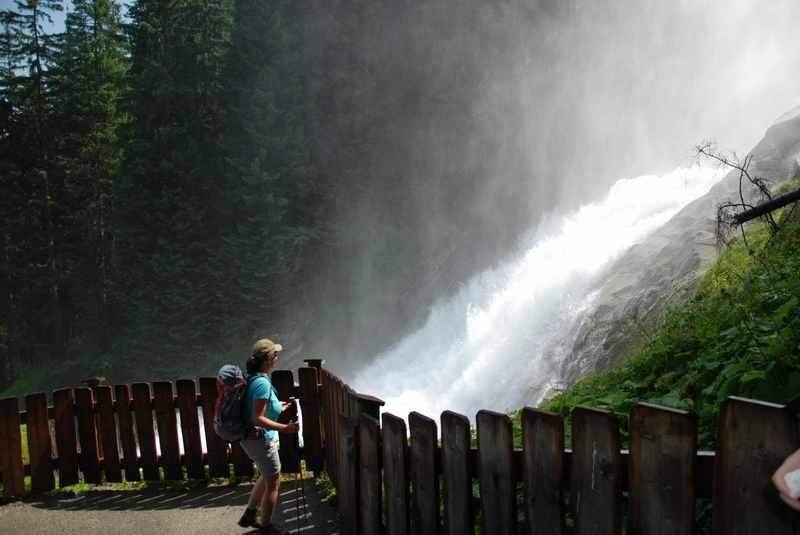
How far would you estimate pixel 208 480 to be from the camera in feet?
19.1

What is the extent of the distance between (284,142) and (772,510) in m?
28.9

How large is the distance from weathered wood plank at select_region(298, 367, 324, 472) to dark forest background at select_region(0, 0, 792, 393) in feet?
70.8

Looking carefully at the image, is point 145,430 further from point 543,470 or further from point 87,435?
point 543,470

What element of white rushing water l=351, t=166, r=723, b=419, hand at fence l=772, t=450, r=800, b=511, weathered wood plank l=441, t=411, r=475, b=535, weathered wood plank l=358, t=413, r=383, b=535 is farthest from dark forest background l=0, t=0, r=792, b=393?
hand at fence l=772, t=450, r=800, b=511

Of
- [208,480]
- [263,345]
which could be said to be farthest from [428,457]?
[208,480]

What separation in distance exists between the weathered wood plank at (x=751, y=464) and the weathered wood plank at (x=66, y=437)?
6137 mm

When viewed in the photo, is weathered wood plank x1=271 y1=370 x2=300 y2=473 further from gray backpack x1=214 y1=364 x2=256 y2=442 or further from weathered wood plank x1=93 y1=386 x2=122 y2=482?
weathered wood plank x1=93 y1=386 x2=122 y2=482

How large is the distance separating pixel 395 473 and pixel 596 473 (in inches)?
61.2

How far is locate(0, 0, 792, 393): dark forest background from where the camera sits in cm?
2777

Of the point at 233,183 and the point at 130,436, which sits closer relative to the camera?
the point at 130,436

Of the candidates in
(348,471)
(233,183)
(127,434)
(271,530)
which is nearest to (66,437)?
(127,434)

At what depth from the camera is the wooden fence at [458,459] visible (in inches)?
82.0

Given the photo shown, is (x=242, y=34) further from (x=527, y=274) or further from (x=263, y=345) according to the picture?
(x=263, y=345)

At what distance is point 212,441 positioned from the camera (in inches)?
227
